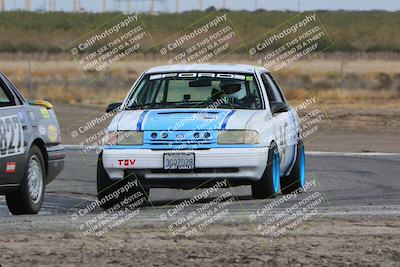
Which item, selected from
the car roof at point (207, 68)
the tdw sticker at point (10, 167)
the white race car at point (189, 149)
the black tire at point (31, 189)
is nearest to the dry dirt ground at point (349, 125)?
the car roof at point (207, 68)

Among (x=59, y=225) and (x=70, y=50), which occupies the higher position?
(x=59, y=225)

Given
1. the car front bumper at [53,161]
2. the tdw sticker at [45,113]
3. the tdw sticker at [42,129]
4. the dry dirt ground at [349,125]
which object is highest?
the tdw sticker at [45,113]

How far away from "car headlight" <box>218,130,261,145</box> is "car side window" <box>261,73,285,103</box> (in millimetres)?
1549

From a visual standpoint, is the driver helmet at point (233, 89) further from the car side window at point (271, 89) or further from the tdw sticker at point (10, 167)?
the tdw sticker at point (10, 167)

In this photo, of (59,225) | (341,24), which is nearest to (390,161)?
(59,225)

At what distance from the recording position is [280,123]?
1322 cm

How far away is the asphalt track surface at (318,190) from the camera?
1111 centimetres

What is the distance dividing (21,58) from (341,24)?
2919 centimetres

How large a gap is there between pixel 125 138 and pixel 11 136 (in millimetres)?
1579

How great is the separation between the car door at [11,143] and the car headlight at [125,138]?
1.15 meters

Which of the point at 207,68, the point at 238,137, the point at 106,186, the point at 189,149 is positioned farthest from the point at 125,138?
the point at 207,68

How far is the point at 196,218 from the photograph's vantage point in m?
9.92

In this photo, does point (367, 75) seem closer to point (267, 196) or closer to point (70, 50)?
point (70, 50)

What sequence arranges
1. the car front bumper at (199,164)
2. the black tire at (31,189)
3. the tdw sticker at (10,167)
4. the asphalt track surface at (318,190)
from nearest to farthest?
the tdw sticker at (10,167) → the asphalt track surface at (318,190) → the black tire at (31,189) → the car front bumper at (199,164)
